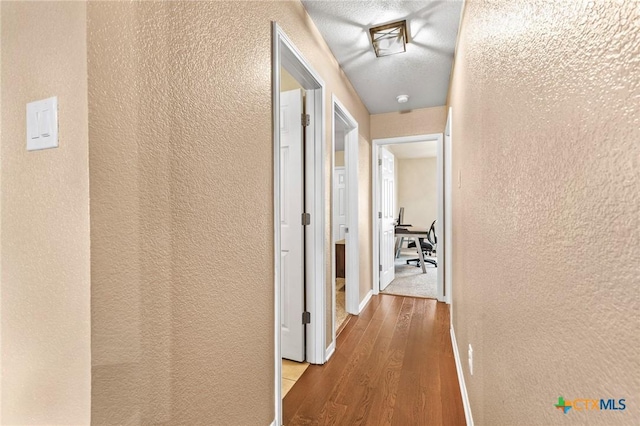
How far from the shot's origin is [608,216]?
0.42 m

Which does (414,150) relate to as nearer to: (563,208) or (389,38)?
(389,38)

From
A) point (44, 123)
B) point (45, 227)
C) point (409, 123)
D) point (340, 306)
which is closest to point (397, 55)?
point (409, 123)

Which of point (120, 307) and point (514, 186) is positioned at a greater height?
point (514, 186)

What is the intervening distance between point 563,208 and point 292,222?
5.92 ft

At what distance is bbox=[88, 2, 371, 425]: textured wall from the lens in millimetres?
711

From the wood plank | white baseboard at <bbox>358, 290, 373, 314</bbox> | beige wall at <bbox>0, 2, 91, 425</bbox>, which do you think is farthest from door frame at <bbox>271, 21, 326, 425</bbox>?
beige wall at <bbox>0, 2, 91, 425</bbox>

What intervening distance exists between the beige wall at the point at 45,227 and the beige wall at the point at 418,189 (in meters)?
7.60

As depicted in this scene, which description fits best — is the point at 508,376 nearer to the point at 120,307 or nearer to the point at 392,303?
the point at 120,307

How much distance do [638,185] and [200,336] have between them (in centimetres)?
114

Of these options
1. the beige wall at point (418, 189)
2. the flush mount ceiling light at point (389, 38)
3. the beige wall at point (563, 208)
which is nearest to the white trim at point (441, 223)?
the flush mount ceiling light at point (389, 38)

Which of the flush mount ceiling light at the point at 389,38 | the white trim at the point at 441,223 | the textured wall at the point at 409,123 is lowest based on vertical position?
the white trim at the point at 441,223

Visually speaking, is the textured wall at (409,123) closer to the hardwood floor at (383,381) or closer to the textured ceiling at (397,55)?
the textured ceiling at (397,55)

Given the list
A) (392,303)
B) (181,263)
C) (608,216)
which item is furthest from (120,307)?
(392,303)

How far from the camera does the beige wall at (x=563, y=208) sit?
391 millimetres
